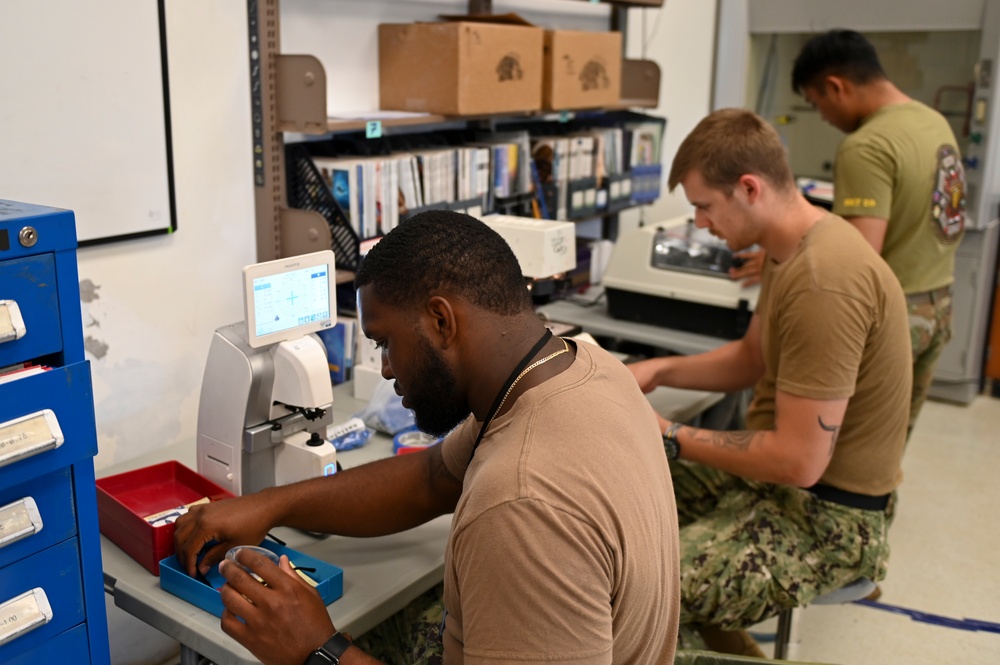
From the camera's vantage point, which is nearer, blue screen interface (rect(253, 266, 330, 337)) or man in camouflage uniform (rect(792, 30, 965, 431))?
blue screen interface (rect(253, 266, 330, 337))

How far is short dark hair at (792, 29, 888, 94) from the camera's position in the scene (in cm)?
300

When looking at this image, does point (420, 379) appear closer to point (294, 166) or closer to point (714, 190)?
point (714, 190)

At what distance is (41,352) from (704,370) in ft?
5.78

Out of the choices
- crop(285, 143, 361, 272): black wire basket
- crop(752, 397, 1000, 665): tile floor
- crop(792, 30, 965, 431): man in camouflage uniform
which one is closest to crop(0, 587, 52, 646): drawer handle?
crop(285, 143, 361, 272): black wire basket

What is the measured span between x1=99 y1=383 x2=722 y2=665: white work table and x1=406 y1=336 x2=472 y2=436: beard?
1.20 feet

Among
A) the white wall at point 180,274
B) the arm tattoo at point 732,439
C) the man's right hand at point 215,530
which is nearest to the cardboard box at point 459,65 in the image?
the white wall at point 180,274

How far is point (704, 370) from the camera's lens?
252 cm

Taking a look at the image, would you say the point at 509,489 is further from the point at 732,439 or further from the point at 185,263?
the point at 185,263

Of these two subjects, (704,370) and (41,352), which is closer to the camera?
(41,352)

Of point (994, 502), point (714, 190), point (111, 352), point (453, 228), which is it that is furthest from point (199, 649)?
point (994, 502)

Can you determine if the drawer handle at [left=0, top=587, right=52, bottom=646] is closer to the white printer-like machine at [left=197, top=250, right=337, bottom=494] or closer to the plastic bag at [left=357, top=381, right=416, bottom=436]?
the white printer-like machine at [left=197, top=250, right=337, bottom=494]

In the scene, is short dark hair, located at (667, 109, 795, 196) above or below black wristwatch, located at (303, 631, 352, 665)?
Result: above

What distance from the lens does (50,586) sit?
1291 mm

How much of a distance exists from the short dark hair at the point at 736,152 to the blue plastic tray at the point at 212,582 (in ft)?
4.00
